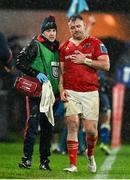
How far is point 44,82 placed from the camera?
41.8 ft

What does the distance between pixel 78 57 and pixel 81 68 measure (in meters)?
0.16

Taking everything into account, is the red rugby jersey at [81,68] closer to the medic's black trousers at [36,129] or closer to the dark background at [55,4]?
the medic's black trousers at [36,129]

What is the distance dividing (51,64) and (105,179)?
1712 mm

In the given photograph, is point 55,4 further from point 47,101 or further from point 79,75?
point 47,101

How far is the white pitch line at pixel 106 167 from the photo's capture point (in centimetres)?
1252

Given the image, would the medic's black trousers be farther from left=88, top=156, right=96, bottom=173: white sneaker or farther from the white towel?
left=88, top=156, right=96, bottom=173: white sneaker

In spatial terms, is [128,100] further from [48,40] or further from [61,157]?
[48,40]

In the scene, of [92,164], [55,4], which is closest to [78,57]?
[92,164]

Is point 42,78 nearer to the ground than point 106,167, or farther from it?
farther from it

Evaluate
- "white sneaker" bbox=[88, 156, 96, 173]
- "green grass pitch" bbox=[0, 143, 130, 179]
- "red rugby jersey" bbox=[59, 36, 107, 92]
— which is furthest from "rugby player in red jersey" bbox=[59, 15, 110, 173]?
"green grass pitch" bbox=[0, 143, 130, 179]

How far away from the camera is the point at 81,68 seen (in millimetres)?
12781

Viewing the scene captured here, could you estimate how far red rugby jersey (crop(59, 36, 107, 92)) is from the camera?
1277 centimetres

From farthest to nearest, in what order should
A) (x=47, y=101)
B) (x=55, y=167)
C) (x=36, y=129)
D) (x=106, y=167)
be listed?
(x=106, y=167) < (x=55, y=167) < (x=36, y=129) < (x=47, y=101)

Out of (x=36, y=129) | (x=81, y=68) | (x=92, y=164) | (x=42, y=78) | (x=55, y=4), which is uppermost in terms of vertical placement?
(x=55, y=4)
